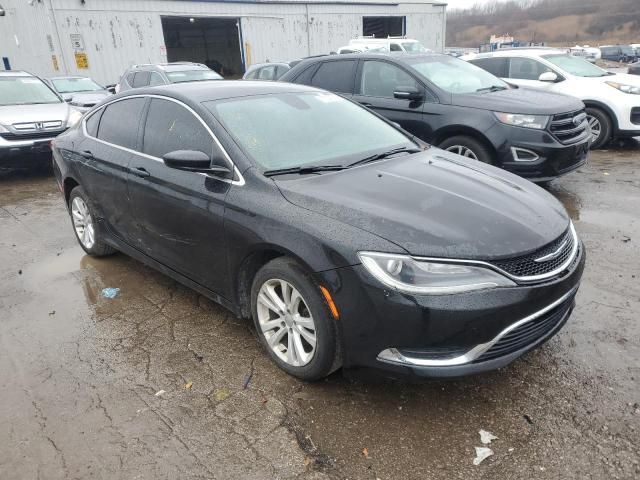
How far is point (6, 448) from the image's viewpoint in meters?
2.55

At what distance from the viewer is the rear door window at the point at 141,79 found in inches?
475

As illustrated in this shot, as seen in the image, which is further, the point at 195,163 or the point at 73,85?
the point at 73,85

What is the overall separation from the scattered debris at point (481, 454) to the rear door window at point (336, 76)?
18.0ft

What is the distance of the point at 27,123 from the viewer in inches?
320

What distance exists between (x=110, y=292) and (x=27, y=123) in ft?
17.8

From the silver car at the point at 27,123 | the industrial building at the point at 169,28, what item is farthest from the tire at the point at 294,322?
the industrial building at the point at 169,28

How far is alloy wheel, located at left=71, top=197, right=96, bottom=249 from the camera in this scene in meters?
4.77

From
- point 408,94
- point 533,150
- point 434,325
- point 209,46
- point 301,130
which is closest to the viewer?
point 434,325

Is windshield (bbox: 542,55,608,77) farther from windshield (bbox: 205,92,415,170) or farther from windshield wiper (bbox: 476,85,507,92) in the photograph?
windshield (bbox: 205,92,415,170)

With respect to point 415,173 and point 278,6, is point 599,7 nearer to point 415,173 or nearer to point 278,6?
point 278,6

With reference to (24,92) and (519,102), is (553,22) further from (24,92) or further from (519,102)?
(24,92)

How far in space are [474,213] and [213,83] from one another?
7.83 ft

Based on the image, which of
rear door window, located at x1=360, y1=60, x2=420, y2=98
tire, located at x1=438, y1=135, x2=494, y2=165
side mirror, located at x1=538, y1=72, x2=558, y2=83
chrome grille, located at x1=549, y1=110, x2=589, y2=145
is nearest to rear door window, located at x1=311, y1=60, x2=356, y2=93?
rear door window, located at x1=360, y1=60, x2=420, y2=98

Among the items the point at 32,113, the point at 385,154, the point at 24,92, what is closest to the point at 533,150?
the point at 385,154
